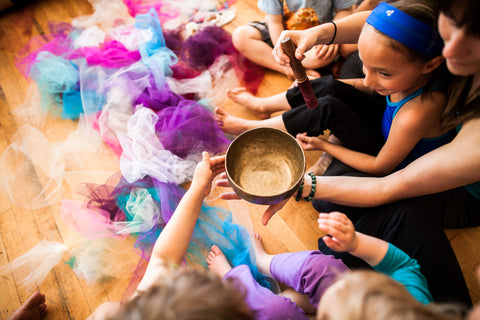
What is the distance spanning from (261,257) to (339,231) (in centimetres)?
46

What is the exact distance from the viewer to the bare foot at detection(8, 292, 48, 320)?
3.19 ft

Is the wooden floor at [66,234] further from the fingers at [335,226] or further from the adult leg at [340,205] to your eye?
the fingers at [335,226]

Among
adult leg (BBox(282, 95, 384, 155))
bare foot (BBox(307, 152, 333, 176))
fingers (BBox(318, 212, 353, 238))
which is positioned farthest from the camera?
bare foot (BBox(307, 152, 333, 176))

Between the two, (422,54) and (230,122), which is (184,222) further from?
(422,54)

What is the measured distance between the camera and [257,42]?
1475mm

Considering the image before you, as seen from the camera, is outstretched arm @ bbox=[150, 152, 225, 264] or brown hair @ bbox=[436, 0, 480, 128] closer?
brown hair @ bbox=[436, 0, 480, 128]

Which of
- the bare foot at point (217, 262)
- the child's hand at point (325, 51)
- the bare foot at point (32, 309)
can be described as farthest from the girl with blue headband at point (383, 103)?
the bare foot at point (32, 309)

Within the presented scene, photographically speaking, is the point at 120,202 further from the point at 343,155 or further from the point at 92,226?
the point at 343,155

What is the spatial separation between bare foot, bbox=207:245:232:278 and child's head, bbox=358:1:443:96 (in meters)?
0.80

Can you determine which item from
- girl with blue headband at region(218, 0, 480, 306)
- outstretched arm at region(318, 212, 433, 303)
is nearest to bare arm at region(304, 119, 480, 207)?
girl with blue headband at region(218, 0, 480, 306)

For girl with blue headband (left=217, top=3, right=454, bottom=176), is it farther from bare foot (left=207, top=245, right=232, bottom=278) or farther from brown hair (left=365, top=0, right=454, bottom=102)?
bare foot (left=207, top=245, right=232, bottom=278)

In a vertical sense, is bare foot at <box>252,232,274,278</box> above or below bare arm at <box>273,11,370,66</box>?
below

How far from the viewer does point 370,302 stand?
1.45ft

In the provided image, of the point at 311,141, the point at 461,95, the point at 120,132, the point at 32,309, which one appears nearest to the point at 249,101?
the point at 311,141
